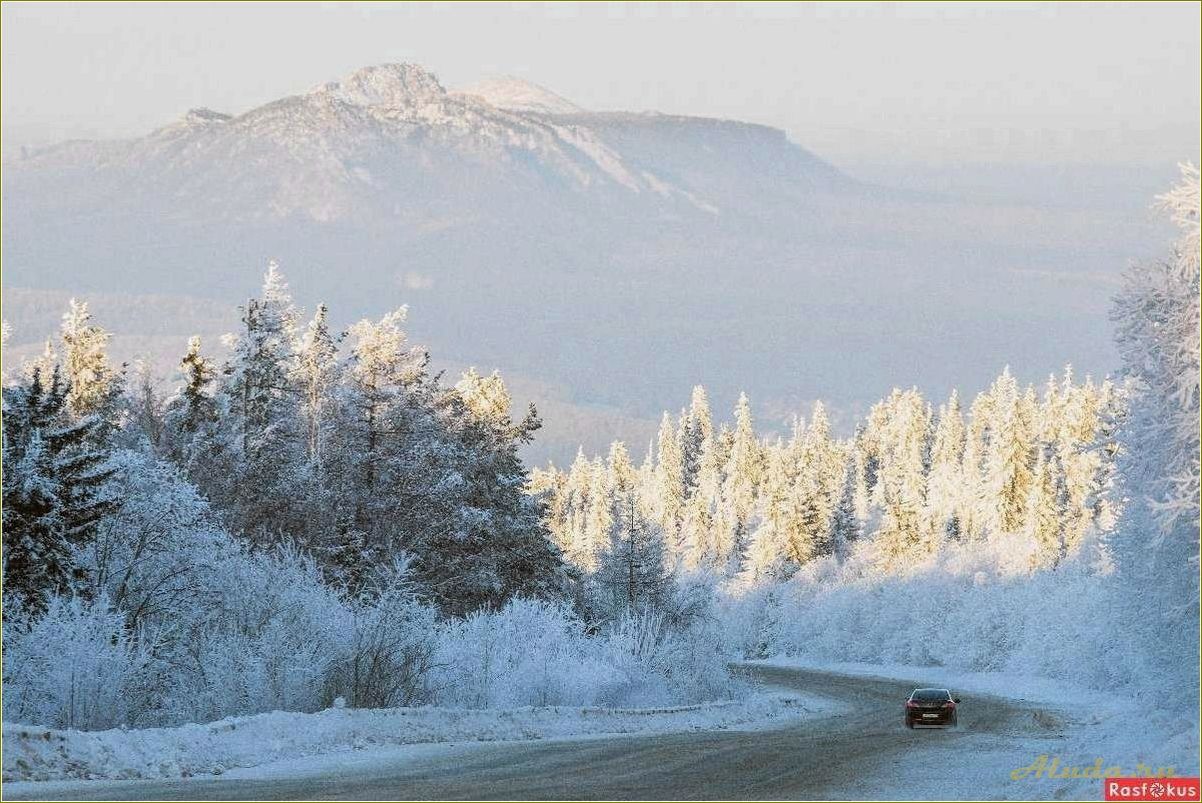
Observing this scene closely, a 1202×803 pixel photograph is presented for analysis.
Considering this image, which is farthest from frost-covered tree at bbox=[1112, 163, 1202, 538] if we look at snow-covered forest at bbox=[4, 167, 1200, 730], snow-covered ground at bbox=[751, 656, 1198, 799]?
snow-covered ground at bbox=[751, 656, 1198, 799]

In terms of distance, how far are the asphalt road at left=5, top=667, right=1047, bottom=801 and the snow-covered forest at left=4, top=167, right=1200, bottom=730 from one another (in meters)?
4.62

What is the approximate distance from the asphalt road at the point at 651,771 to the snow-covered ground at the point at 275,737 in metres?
0.74

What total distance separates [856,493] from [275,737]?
4127 inches

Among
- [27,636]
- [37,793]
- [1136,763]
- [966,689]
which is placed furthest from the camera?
[966,689]

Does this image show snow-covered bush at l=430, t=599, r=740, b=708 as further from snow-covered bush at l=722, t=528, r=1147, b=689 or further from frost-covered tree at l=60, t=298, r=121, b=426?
frost-covered tree at l=60, t=298, r=121, b=426

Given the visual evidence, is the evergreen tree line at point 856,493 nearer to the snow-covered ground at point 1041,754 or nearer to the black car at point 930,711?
the snow-covered ground at point 1041,754

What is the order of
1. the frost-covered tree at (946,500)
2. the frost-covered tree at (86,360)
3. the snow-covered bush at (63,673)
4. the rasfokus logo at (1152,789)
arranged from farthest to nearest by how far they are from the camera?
the frost-covered tree at (946,500) → the frost-covered tree at (86,360) → the snow-covered bush at (63,673) → the rasfokus logo at (1152,789)

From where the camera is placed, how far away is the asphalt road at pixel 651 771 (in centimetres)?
2231

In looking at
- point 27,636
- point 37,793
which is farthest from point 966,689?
point 37,793

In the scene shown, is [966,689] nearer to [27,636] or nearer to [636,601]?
[636,601]

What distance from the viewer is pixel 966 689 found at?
63.6m

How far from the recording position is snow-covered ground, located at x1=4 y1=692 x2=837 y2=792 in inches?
864

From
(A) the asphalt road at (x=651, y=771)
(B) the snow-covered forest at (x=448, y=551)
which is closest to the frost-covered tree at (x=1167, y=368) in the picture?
(B) the snow-covered forest at (x=448, y=551)

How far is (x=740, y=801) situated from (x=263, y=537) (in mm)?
28844
